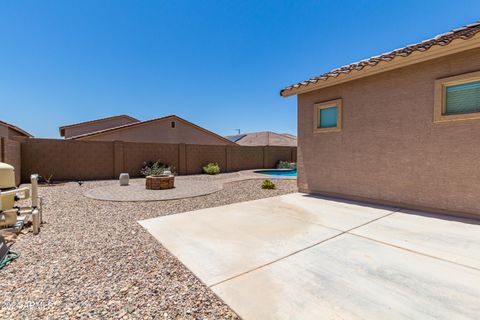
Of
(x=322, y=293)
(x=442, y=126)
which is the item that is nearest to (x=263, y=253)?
(x=322, y=293)

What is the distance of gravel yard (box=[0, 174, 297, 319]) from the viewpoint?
224 centimetres

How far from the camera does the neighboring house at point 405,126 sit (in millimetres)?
5105

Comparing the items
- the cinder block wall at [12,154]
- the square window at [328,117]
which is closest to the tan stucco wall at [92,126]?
the cinder block wall at [12,154]

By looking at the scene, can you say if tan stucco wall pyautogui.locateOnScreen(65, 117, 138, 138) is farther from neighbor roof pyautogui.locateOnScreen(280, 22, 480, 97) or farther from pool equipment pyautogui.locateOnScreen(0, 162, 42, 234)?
pool equipment pyautogui.locateOnScreen(0, 162, 42, 234)

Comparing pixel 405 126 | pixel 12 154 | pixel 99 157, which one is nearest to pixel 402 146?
pixel 405 126

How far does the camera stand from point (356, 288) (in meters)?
2.50

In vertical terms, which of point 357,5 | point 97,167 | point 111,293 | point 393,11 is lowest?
point 111,293

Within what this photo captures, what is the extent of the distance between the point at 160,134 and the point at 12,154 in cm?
1134

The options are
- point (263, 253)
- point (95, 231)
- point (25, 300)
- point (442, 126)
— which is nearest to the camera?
point (25, 300)

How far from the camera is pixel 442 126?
5.43 metres

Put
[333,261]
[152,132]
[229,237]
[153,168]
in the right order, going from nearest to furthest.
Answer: [333,261], [229,237], [153,168], [152,132]

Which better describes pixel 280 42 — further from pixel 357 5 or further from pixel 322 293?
pixel 322 293

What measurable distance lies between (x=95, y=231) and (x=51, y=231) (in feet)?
3.10

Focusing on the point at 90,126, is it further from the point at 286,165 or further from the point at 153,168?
the point at 286,165
